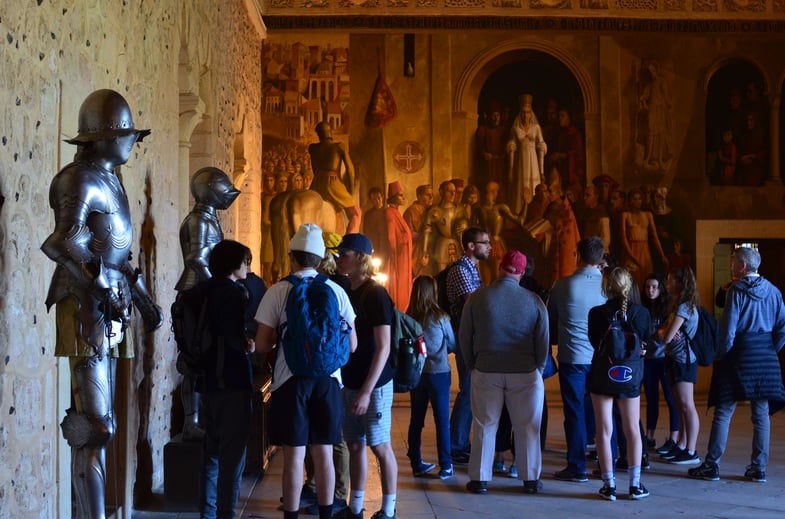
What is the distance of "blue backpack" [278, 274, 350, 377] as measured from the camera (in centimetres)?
500

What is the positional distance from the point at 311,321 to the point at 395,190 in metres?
9.66

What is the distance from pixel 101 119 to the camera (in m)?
4.52

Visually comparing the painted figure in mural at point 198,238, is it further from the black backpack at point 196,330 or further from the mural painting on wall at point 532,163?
the mural painting on wall at point 532,163

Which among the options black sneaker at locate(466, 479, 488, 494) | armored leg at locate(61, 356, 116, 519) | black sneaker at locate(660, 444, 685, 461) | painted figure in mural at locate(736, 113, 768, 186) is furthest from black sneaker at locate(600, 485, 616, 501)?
painted figure in mural at locate(736, 113, 768, 186)

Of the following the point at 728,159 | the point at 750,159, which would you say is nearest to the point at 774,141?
the point at 750,159

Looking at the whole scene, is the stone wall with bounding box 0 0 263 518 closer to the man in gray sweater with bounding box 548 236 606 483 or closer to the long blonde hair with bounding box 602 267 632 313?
the man in gray sweater with bounding box 548 236 606 483

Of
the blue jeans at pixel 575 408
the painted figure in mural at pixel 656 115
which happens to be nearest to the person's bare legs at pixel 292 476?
the blue jeans at pixel 575 408

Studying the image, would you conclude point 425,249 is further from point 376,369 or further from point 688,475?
point 376,369

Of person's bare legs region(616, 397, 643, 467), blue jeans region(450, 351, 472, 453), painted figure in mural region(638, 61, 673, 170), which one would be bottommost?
blue jeans region(450, 351, 472, 453)

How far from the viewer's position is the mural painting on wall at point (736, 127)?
14.9 m

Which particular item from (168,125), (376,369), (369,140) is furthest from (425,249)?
(376,369)

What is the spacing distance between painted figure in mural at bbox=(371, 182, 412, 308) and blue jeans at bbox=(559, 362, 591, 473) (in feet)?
22.9

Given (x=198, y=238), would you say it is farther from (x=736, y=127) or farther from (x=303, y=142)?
(x=736, y=127)

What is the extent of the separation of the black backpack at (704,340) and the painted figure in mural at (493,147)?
664 cm
